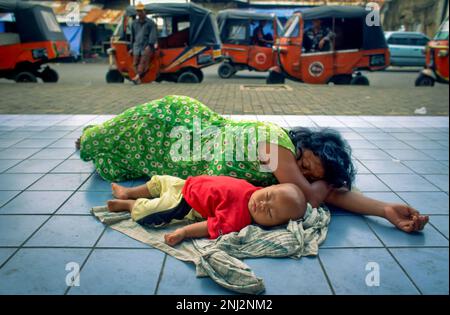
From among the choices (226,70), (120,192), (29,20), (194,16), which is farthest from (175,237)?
(226,70)

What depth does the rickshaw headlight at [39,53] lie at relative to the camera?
31.1ft

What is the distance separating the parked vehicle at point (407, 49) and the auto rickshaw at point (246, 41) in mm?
5082

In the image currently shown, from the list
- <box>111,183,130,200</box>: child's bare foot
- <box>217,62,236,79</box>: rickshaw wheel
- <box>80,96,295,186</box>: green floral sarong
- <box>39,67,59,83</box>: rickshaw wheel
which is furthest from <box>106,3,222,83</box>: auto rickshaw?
<box>111,183,130,200</box>: child's bare foot

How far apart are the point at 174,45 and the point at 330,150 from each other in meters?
8.62

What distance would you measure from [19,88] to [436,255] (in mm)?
8201

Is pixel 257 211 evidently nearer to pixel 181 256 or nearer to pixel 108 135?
pixel 181 256

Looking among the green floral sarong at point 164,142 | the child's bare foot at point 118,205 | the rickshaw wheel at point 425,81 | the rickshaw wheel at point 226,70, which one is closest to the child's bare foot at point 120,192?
the child's bare foot at point 118,205

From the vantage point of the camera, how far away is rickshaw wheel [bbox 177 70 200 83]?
985 cm

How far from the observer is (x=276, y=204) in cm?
214

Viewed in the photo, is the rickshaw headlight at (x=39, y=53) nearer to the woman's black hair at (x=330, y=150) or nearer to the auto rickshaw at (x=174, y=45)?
the auto rickshaw at (x=174, y=45)

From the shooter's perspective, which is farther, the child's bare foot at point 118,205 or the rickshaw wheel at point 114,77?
the rickshaw wheel at point 114,77

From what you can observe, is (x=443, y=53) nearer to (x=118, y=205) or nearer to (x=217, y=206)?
(x=217, y=206)

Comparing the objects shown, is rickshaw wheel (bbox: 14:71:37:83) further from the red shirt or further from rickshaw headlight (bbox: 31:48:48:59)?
the red shirt

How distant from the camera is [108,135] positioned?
121 inches
